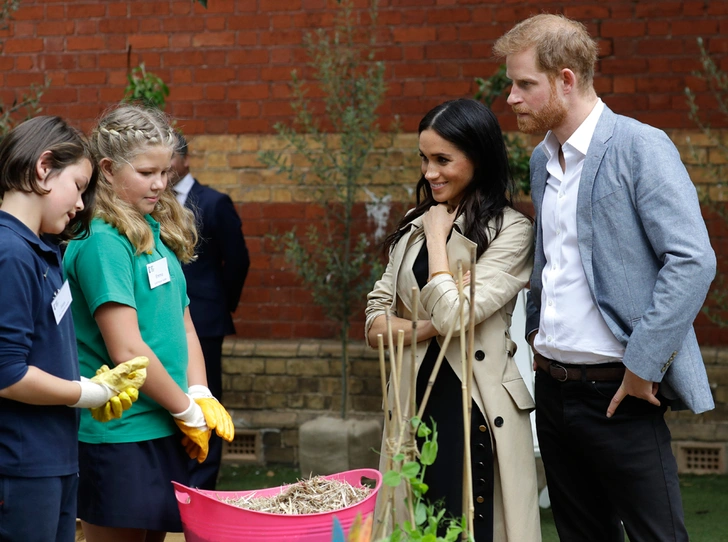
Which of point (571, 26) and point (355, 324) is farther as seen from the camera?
point (355, 324)

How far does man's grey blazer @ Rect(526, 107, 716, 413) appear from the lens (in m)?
2.26

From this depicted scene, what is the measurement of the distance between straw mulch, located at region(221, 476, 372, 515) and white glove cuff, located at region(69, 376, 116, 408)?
38cm

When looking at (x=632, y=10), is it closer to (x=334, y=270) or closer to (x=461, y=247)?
(x=334, y=270)

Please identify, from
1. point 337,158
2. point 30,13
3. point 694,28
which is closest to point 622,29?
point 694,28

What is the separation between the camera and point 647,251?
2.38m

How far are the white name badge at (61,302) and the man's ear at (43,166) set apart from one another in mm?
267

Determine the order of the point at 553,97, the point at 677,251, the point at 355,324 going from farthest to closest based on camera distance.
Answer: the point at 355,324 → the point at 553,97 → the point at 677,251

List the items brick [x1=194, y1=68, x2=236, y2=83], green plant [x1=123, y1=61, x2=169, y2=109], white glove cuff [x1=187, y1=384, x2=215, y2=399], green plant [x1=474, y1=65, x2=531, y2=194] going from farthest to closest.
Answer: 1. brick [x1=194, y1=68, x2=236, y2=83]
2. green plant [x1=123, y1=61, x2=169, y2=109]
3. green plant [x1=474, y1=65, x2=531, y2=194]
4. white glove cuff [x1=187, y1=384, x2=215, y2=399]

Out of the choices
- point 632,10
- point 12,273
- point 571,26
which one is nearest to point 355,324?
point 632,10

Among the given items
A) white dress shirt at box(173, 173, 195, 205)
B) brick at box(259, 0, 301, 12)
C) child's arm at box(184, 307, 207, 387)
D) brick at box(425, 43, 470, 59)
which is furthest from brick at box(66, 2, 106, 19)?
child's arm at box(184, 307, 207, 387)

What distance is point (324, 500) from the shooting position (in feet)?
6.98

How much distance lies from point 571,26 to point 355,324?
3194 mm

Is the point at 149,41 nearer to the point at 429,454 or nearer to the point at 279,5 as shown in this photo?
the point at 279,5

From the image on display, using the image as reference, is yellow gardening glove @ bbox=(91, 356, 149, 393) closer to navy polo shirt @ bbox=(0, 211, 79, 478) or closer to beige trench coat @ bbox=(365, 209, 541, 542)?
navy polo shirt @ bbox=(0, 211, 79, 478)
